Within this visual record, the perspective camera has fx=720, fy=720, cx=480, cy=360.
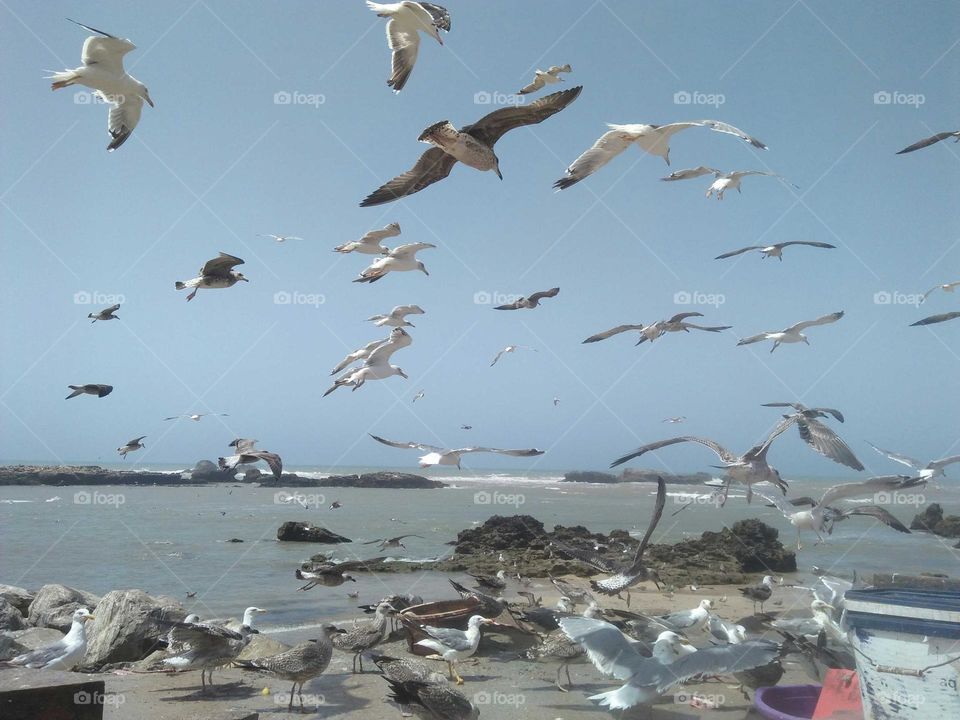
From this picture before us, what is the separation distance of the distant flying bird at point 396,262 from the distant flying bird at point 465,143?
2.38 m

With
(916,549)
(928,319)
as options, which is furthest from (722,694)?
(916,549)

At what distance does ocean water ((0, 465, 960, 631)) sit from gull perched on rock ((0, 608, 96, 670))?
2747 mm

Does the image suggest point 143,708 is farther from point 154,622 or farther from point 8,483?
point 8,483

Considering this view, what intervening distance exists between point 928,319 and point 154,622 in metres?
9.41

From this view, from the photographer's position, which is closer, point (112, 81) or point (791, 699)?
point (791, 699)

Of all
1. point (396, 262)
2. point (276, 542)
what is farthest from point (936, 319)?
point (276, 542)

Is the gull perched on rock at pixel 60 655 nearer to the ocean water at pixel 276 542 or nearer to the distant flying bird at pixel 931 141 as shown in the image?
the ocean water at pixel 276 542

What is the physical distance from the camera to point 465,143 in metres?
6.33

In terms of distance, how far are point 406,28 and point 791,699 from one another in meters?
6.36

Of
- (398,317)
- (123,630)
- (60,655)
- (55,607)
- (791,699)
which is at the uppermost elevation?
(398,317)

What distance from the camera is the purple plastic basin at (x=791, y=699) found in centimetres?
495

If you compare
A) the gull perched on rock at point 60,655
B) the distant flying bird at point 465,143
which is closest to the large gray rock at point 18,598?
the gull perched on rock at point 60,655

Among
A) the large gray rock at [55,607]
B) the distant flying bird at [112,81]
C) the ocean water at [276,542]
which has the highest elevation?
the distant flying bird at [112,81]

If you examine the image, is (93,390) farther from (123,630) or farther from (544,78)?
(544,78)
